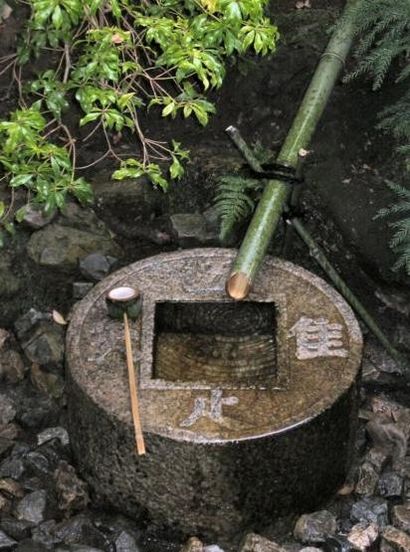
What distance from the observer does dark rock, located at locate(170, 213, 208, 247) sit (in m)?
5.27

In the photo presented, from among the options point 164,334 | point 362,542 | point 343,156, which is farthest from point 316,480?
point 343,156

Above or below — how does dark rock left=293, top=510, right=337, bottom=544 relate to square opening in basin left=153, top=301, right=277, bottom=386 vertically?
below

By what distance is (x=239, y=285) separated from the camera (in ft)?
13.6

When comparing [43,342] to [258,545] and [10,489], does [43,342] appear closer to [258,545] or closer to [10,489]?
[10,489]

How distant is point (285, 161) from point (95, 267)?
1.49 m

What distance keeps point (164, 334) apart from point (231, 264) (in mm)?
585

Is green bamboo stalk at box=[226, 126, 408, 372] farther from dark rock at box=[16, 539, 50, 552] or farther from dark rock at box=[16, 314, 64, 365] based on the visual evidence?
dark rock at box=[16, 539, 50, 552]

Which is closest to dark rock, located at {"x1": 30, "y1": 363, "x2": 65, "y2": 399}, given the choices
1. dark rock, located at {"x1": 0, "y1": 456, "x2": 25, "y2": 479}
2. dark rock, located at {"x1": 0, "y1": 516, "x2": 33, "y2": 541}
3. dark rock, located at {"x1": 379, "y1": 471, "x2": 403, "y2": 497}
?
dark rock, located at {"x1": 0, "y1": 456, "x2": 25, "y2": 479}

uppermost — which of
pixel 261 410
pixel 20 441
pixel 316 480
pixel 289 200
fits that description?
pixel 289 200

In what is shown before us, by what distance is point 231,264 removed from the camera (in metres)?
4.55

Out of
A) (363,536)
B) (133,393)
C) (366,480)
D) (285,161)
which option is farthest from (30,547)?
(285,161)

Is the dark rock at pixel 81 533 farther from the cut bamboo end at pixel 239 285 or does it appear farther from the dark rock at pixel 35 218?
the dark rock at pixel 35 218

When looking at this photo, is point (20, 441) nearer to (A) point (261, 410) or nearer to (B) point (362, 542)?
(A) point (261, 410)

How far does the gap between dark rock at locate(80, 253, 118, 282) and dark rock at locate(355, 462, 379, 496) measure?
2101 millimetres
